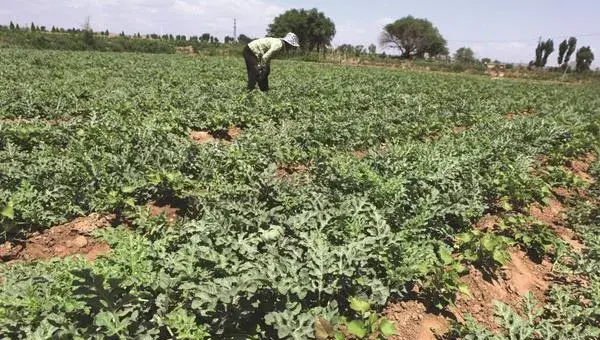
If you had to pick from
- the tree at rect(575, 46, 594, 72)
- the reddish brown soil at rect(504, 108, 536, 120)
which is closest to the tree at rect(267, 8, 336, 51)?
the tree at rect(575, 46, 594, 72)

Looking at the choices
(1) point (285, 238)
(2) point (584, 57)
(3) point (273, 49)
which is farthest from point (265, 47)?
(2) point (584, 57)

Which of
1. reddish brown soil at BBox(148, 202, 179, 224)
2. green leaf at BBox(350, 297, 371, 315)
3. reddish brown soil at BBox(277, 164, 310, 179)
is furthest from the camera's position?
reddish brown soil at BBox(277, 164, 310, 179)

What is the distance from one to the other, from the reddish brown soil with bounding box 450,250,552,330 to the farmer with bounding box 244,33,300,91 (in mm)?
8017

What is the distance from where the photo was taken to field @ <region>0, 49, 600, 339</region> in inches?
117

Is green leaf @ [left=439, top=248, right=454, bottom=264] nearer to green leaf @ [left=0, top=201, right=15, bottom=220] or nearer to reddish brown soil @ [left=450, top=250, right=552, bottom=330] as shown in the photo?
reddish brown soil @ [left=450, top=250, right=552, bottom=330]

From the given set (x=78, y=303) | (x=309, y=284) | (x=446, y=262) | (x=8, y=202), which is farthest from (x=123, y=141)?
(x=446, y=262)

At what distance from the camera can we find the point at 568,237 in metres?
5.69

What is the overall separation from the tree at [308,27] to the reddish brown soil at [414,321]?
227ft

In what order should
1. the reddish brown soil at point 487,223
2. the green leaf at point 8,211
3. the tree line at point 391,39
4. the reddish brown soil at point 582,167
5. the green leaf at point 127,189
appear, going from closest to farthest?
the green leaf at point 8,211, the green leaf at point 127,189, the reddish brown soil at point 487,223, the reddish brown soil at point 582,167, the tree line at point 391,39

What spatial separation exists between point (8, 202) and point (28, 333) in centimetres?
223

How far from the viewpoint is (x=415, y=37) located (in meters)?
94.1

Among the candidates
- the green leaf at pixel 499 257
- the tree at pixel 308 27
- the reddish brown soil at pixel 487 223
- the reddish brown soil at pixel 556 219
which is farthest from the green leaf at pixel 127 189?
the tree at pixel 308 27

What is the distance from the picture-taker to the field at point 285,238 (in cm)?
298

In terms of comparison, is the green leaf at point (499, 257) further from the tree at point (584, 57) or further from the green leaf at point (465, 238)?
the tree at point (584, 57)
